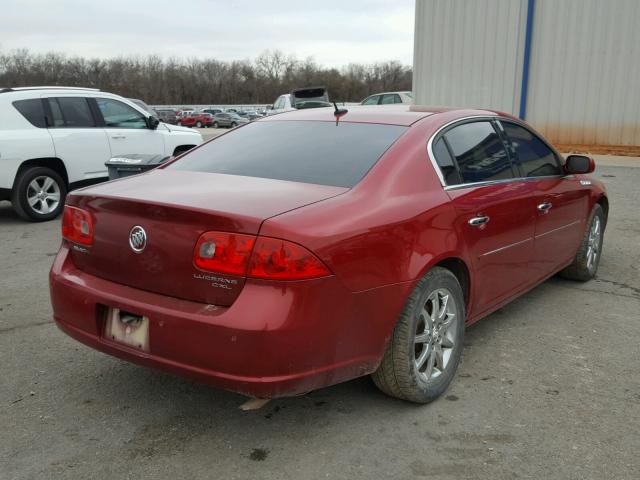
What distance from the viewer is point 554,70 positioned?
628 inches

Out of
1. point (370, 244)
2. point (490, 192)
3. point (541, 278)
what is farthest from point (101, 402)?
point (541, 278)

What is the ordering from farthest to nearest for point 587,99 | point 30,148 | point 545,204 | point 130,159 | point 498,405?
1. point 587,99
2. point 30,148
3. point 130,159
4. point 545,204
5. point 498,405

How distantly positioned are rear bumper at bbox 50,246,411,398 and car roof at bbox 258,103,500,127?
1.19 meters

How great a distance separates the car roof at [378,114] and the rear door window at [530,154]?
269 millimetres

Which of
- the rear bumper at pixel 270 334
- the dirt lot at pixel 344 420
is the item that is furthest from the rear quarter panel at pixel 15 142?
the rear bumper at pixel 270 334

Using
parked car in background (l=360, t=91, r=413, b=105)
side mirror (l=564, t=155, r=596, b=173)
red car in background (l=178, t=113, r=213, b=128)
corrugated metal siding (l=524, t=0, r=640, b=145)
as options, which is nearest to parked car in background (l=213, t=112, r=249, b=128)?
red car in background (l=178, t=113, r=213, b=128)

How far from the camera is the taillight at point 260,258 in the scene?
96.7 inches

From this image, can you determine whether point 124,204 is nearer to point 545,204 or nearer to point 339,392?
point 339,392

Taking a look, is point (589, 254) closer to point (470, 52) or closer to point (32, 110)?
point (32, 110)

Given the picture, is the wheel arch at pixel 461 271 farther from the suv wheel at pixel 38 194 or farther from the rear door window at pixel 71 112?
the rear door window at pixel 71 112

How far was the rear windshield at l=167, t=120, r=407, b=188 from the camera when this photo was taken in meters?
3.11

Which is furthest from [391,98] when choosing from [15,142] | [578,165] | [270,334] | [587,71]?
[270,334]

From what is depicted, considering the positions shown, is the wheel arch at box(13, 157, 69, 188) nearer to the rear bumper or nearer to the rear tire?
the rear bumper

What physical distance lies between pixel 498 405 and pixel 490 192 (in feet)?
4.00
